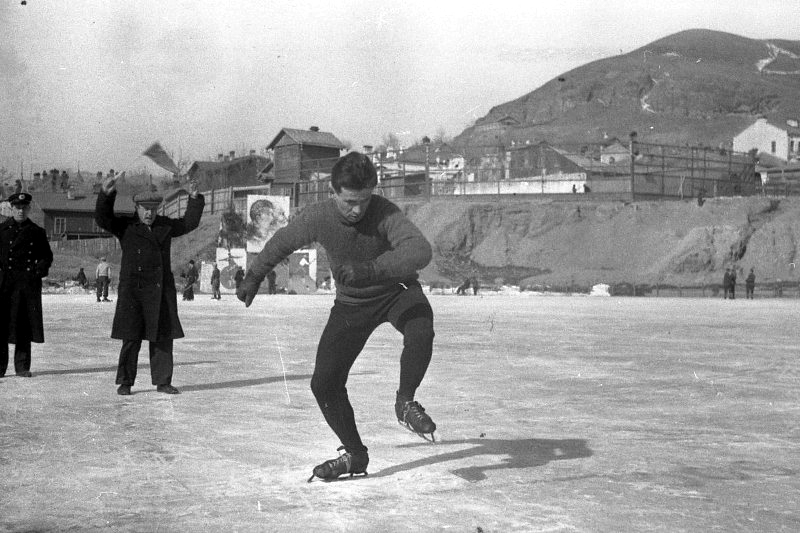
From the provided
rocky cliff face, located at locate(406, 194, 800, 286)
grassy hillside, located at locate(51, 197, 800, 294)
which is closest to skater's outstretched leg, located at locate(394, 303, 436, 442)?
grassy hillside, located at locate(51, 197, 800, 294)

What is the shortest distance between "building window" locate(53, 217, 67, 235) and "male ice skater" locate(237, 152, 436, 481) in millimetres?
97856

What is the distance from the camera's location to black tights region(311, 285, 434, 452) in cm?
560

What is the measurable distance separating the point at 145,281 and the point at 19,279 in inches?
84.1

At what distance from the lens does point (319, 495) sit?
539cm

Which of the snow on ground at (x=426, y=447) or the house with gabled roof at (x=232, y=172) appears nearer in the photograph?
the snow on ground at (x=426, y=447)

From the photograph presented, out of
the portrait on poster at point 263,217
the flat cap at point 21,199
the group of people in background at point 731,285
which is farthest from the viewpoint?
the portrait on poster at point 263,217

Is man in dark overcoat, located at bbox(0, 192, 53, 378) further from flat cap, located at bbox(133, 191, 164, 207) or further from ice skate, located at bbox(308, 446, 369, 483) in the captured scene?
ice skate, located at bbox(308, 446, 369, 483)

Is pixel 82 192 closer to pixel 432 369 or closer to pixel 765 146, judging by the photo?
pixel 765 146

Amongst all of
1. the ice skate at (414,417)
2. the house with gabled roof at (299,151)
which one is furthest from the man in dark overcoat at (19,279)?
the house with gabled roof at (299,151)

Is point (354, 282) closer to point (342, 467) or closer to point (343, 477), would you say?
point (342, 467)

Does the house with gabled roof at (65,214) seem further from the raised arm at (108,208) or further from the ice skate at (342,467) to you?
the ice skate at (342,467)

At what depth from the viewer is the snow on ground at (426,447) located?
4.98m

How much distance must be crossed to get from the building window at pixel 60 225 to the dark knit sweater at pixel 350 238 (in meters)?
97.9

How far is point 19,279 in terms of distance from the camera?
36.0ft
